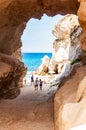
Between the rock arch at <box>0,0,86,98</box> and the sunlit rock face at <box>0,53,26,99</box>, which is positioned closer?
the rock arch at <box>0,0,86,98</box>

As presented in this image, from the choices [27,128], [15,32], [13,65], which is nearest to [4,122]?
[27,128]

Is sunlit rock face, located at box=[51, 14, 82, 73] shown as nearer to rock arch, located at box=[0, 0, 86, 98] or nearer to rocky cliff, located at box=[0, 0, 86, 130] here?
rocky cliff, located at box=[0, 0, 86, 130]

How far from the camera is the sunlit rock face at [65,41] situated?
32.9m

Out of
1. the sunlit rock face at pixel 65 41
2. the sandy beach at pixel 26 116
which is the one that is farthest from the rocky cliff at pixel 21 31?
the sunlit rock face at pixel 65 41

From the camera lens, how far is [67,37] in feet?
114

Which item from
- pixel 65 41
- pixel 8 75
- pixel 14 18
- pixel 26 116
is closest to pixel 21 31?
pixel 14 18

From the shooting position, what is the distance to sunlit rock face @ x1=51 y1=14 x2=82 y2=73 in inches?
1297

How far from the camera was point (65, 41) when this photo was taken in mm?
35219

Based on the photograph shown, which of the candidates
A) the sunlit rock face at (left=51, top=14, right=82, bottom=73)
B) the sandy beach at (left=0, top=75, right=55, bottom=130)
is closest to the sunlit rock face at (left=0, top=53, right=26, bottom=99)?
the sandy beach at (left=0, top=75, right=55, bottom=130)

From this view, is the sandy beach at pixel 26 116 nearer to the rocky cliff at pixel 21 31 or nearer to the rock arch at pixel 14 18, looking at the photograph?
the rocky cliff at pixel 21 31

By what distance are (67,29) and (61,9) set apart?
1805cm

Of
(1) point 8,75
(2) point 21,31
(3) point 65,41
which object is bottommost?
(3) point 65,41

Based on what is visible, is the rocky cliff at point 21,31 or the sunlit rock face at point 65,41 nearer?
the rocky cliff at point 21,31

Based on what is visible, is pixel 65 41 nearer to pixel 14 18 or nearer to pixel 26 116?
pixel 14 18
